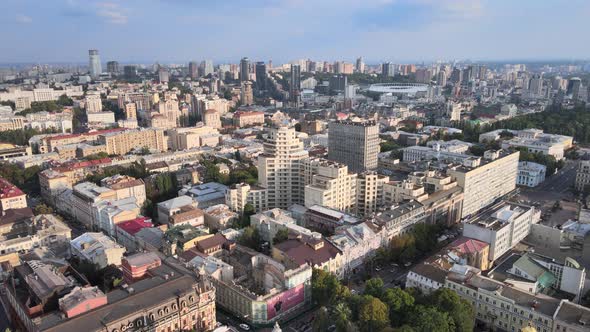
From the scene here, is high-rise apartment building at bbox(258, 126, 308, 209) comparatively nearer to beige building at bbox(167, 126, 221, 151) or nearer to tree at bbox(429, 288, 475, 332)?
tree at bbox(429, 288, 475, 332)

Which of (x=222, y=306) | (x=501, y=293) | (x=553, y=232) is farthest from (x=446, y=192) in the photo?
(x=222, y=306)

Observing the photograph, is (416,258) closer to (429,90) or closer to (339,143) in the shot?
(339,143)

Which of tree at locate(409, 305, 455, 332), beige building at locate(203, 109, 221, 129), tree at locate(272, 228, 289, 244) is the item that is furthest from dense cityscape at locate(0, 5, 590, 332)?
beige building at locate(203, 109, 221, 129)

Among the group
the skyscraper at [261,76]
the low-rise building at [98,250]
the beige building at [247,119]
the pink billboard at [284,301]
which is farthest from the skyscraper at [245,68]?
the pink billboard at [284,301]

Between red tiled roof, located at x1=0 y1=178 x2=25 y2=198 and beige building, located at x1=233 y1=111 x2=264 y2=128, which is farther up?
beige building, located at x1=233 y1=111 x2=264 y2=128

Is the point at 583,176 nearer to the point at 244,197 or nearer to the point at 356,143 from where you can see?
the point at 356,143

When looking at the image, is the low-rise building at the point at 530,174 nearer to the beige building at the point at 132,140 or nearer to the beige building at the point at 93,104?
the beige building at the point at 132,140
